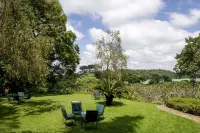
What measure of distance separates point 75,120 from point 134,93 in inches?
472

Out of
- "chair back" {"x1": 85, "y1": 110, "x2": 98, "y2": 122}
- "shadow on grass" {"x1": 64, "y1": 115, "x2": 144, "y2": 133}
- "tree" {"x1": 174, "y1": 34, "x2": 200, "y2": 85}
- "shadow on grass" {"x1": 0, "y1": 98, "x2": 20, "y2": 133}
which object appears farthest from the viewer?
"tree" {"x1": 174, "y1": 34, "x2": 200, "y2": 85}

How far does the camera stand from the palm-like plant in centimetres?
1772

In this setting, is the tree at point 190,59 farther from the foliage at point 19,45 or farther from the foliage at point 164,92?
the foliage at point 19,45

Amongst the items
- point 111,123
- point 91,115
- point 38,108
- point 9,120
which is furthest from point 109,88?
point 9,120

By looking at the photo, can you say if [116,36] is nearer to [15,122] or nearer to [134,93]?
[134,93]

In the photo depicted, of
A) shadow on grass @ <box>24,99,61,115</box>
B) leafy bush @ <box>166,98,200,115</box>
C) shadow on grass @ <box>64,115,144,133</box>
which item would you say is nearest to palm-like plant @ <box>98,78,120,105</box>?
shadow on grass @ <box>24,99,61,115</box>

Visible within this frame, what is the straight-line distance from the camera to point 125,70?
104 ft

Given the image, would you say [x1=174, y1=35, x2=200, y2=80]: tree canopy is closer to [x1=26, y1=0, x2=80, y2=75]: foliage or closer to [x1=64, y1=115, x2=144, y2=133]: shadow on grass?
[x1=26, y1=0, x2=80, y2=75]: foliage

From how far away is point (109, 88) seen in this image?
1792 centimetres

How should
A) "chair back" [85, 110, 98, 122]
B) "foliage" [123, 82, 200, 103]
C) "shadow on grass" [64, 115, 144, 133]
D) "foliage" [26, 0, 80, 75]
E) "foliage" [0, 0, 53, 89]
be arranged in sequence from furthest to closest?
"foliage" [26, 0, 80, 75], "foliage" [123, 82, 200, 103], "foliage" [0, 0, 53, 89], "shadow on grass" [64, 115, 144, 133], "chair back" [85, 110, 98, 122]

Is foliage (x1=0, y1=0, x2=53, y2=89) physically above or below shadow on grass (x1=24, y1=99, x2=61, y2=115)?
above

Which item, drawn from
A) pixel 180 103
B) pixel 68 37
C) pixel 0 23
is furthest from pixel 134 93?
pixel 0 23

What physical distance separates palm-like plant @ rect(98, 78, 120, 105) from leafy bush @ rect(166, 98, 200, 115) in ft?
14.7

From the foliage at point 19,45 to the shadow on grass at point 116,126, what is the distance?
189 inches
